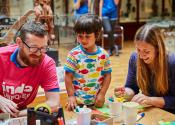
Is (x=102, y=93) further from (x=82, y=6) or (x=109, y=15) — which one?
(x=109, y=15)

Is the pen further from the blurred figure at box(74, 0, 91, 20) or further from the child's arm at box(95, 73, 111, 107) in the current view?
the blurred figure at box(74, 0, 91, 20)

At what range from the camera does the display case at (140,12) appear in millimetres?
10633

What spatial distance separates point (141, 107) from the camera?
208 centimetres

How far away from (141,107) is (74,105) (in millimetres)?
412

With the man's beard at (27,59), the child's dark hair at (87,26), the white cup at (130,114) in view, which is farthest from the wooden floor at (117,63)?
the white cup at (130,114)

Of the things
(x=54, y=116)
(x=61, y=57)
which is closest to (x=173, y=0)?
(x=61, y=57)

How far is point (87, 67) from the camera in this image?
239 cm

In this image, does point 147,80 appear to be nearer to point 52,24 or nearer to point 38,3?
point 52,24

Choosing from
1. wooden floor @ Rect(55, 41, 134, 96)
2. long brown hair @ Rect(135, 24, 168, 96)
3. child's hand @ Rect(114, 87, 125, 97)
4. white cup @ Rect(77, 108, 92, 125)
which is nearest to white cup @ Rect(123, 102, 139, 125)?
white cup @ Rect(77, 108, 92, 125)

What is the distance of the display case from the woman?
8.44 metres

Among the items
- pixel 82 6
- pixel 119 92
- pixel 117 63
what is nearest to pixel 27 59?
pixel 119 92

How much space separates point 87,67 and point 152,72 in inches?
18.0

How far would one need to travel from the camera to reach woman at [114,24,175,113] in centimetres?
212

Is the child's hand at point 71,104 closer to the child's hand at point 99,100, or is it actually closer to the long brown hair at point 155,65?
the child's hand at point 99,100
